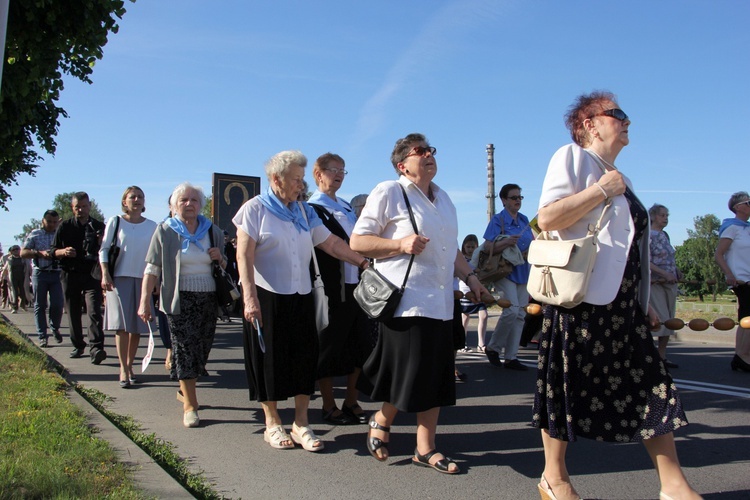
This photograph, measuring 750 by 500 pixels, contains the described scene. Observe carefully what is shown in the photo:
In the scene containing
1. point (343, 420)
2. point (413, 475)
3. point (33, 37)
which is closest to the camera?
point (413, 475)

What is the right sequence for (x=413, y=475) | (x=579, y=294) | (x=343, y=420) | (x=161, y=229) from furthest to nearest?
(x=161, y=229)
(x=343, y=420)
(x=413, y=475)
(x=579, y=294)

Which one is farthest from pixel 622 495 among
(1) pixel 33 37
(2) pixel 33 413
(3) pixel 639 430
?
(1) pixel 33 37

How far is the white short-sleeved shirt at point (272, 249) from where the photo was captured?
189 inches

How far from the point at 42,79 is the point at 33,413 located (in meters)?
3.88

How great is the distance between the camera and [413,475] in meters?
4.14

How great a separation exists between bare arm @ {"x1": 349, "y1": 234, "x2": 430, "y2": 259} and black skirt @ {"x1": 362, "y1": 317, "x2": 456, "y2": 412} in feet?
1.36

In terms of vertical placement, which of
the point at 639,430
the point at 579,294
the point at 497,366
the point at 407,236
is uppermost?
the point at 407,236

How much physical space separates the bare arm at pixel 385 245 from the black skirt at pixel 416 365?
41 centimetres

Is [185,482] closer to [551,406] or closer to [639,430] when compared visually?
[551,406]

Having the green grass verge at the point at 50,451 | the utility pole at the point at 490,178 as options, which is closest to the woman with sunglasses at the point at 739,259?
the green grass verge at the point at 50,451

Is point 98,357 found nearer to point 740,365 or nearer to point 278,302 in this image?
point 278,302

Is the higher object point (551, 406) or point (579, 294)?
point (579, 294)

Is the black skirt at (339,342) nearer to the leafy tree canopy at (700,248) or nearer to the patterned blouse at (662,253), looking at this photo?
the patterned blouse at (662,253)

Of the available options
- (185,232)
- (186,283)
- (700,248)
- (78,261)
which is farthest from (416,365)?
(700,248)
